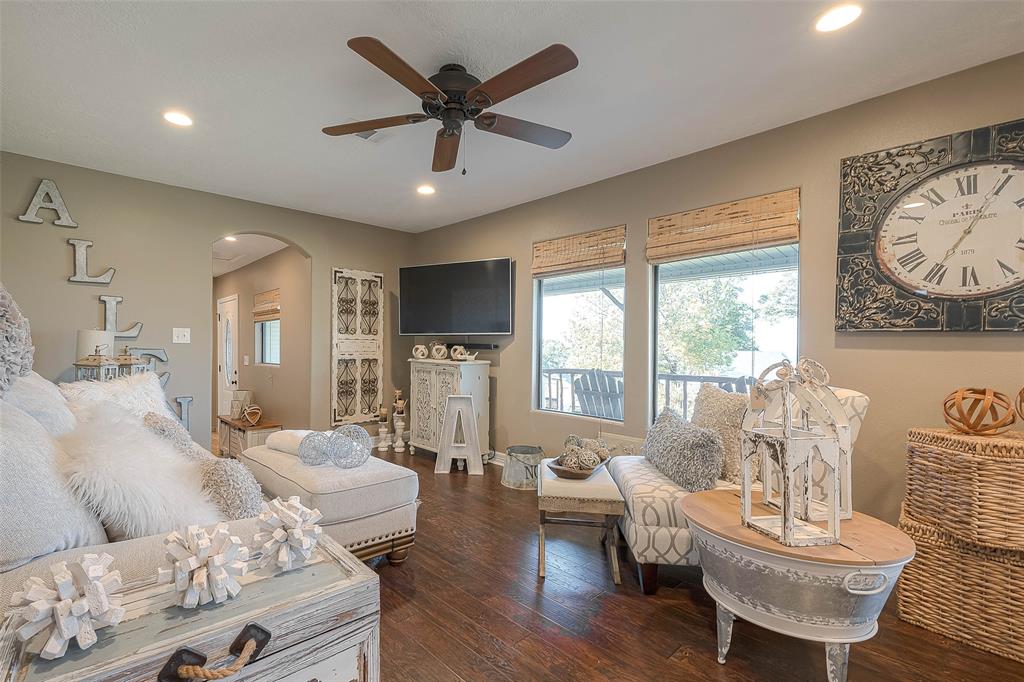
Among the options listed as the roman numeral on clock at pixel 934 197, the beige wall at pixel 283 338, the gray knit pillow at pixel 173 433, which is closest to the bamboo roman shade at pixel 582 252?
the roman numeral on clock at pixel 934 197

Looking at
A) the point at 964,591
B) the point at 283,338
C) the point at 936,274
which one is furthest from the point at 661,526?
the point at 283,338

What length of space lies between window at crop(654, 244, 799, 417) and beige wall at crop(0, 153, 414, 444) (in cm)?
356

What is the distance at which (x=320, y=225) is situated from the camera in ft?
15.5

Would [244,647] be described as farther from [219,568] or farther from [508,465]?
[508,465]

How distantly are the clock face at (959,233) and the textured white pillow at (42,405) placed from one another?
11.9 ft

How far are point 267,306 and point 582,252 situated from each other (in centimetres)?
449

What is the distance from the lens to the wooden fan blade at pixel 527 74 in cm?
162

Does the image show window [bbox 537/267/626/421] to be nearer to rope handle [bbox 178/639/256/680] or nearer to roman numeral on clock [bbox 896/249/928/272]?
roman numeral on clock [bbox 896/249/928/272]

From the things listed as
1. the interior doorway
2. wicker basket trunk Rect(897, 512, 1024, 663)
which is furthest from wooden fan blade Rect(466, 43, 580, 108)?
the interior doorway

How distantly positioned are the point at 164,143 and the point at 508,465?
349 cm

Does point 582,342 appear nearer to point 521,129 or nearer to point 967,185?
point 521,129

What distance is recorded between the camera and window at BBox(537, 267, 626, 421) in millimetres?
3693

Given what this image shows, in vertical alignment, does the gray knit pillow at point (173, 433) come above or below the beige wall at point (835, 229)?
below

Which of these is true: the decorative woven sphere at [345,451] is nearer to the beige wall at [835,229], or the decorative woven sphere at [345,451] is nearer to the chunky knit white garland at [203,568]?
the chunky knit white garland at [203,568]
